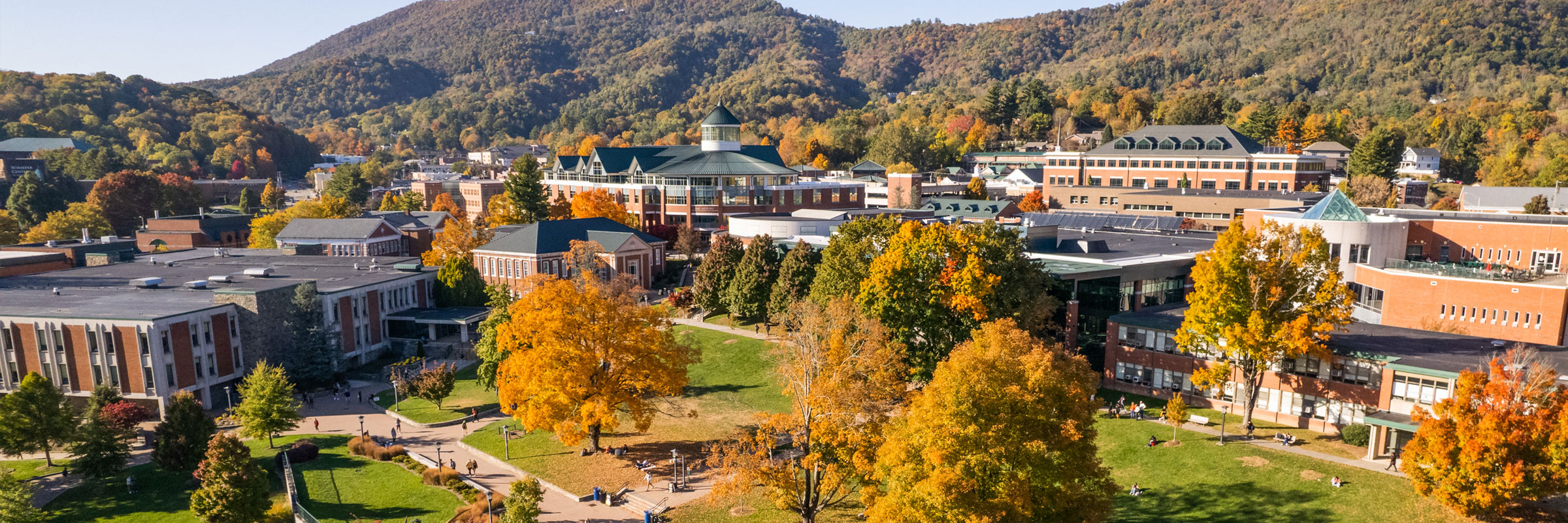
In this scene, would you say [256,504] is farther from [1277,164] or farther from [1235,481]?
[1277,164]

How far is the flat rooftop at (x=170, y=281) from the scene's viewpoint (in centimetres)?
5497

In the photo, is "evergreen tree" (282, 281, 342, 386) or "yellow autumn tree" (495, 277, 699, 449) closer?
"yellow autumn tree" (495, 277, 699, 449)

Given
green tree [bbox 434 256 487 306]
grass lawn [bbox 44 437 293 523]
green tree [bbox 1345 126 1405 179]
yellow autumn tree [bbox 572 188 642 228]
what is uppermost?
green tree [bbox 1345 126 1405 179]

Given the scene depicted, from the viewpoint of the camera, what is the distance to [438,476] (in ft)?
136

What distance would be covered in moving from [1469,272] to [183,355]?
74.0 metres

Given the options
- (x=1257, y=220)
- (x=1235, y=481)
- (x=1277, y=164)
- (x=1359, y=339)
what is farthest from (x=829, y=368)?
(x=1277, y=164)

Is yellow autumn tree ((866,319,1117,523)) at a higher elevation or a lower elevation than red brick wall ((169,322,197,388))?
higher

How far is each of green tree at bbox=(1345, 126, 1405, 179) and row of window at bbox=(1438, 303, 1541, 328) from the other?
67.8 meters

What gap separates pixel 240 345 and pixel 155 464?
13.7 metres

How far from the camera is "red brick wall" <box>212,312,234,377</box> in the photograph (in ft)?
182

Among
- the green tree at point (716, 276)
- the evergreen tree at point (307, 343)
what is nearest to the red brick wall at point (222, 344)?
the evergreen tree at point (307, 343)

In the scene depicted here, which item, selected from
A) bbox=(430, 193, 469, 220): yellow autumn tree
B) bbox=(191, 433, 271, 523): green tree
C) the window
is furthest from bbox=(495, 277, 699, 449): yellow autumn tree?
bbox=(430, 193, 469, 220): yellow autumn tree

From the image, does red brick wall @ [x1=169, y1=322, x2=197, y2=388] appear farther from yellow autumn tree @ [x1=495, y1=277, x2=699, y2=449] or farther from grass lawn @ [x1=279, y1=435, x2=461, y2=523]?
yellow autumn tree @ [x1=495, y1=277, x2=699, y2=449]

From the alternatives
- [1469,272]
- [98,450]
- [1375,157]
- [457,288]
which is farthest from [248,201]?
[1375,157]
